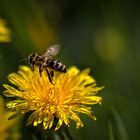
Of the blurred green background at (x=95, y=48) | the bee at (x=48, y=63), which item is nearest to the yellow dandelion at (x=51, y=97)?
the bee at (x=48, y=63)

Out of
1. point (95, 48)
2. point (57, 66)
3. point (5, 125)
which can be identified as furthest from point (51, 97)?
point (95, 48)

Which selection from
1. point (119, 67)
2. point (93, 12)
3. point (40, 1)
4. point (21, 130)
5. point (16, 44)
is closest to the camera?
point (21, 130)

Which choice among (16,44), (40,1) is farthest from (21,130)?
(40,1)

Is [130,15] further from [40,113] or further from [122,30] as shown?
[40,113]

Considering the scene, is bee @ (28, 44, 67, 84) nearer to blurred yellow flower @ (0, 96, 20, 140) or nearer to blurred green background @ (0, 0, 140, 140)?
blurred yellow flower @ (0, 96, 20, 140)

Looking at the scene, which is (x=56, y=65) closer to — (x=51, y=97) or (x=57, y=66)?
(x=57, y=66)
